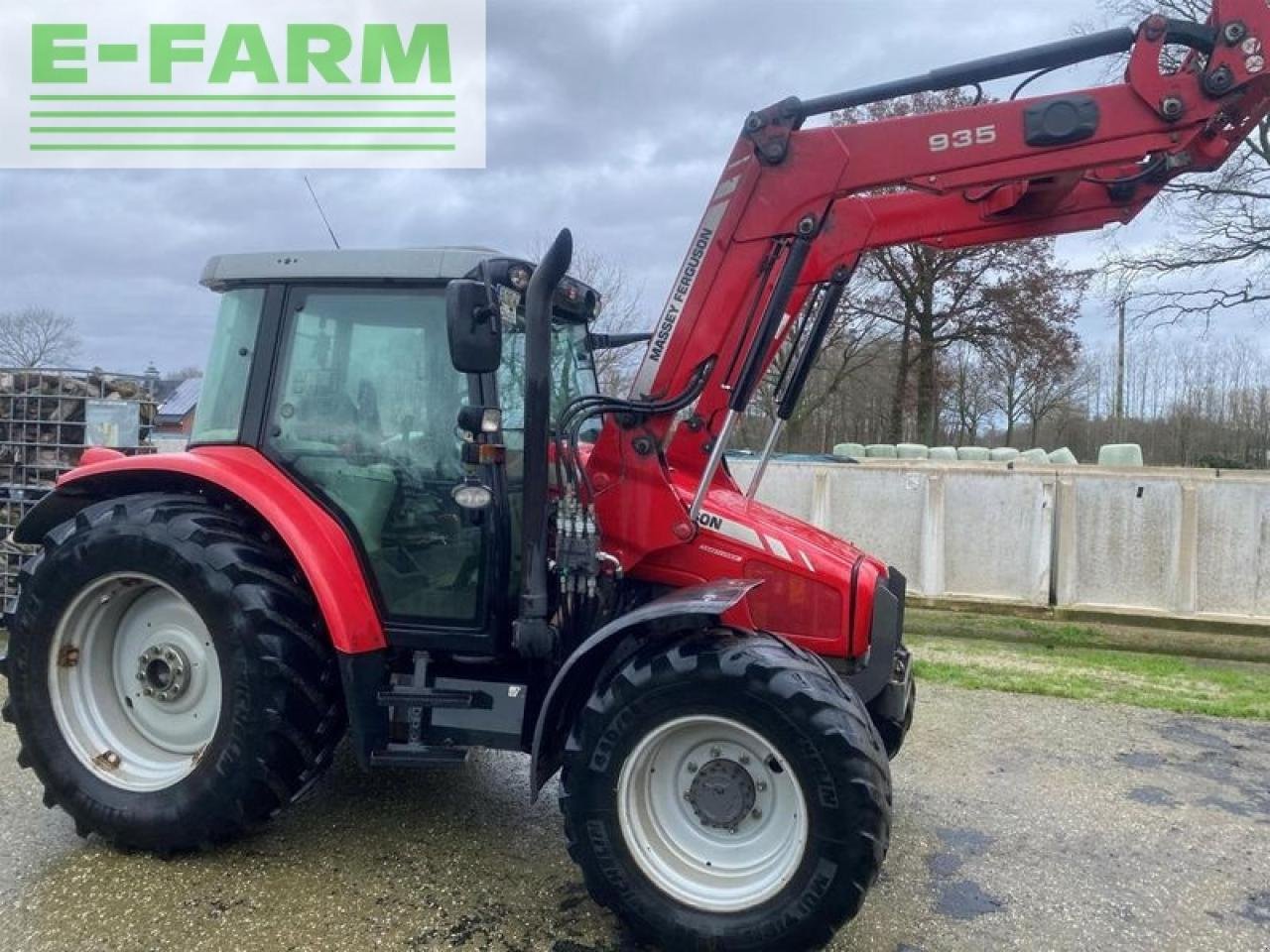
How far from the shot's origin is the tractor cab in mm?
3574

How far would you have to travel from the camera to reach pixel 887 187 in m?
3.47

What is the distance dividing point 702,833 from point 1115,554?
285 inches

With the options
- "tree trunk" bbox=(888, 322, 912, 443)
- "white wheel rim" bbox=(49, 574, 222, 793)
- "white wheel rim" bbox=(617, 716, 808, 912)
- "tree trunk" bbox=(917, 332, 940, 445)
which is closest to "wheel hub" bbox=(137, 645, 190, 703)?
"white wheel rim" bbox=(49, 574, 222, 793)

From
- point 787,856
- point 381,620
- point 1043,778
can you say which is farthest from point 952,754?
point 381,620

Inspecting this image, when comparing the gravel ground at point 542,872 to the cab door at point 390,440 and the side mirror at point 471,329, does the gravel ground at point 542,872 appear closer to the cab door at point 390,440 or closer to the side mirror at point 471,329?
the cab door at point 390,440

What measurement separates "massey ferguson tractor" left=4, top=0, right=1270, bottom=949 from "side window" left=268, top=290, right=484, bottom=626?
1cm

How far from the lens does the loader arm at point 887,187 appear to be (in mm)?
3090

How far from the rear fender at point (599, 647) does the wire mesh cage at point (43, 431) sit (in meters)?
5.62

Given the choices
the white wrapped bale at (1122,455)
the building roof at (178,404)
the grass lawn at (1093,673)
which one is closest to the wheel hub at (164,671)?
the grass lawn at (1093,673)

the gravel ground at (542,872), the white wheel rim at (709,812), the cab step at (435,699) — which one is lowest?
the gravel ground at (542,872)

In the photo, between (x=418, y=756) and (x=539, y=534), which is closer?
(x=539, y=534)

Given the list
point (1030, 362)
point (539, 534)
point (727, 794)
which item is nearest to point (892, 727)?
point (727, 794)

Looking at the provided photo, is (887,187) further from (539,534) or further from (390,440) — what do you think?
(390,440)

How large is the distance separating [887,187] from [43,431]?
6782mm
